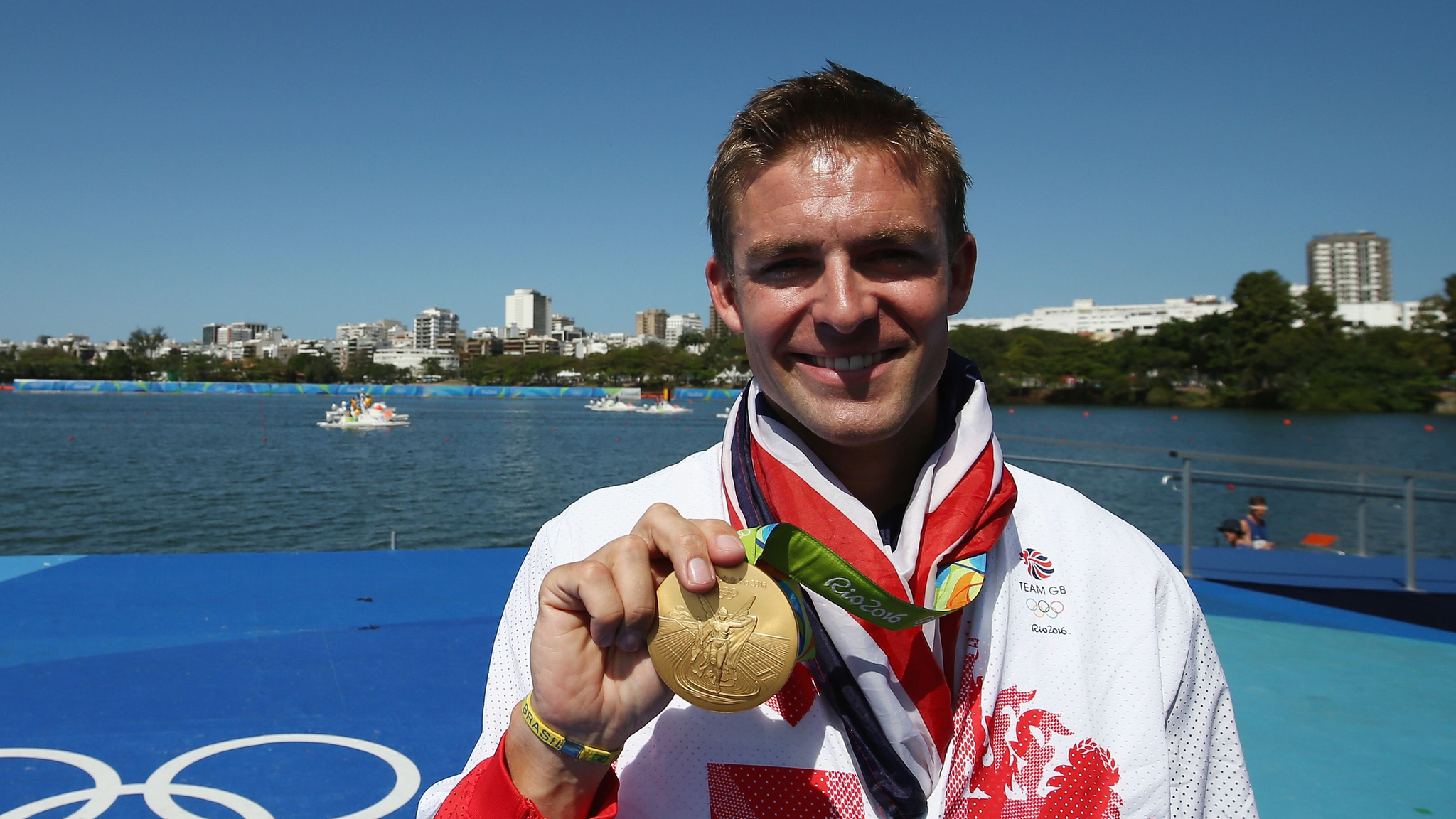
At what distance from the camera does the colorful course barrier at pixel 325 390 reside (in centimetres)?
10794

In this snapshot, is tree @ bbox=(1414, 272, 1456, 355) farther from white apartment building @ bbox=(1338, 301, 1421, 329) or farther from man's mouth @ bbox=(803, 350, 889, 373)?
man's mouth @ bbox=(803, 350, 889, 373)

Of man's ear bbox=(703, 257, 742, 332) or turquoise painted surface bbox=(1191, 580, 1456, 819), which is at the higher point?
man's ear bbox=(703, 257, 742, 332)

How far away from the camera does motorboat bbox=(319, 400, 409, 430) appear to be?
49594 mm

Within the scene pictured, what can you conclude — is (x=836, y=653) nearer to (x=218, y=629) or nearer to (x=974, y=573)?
(x=974, y=573)

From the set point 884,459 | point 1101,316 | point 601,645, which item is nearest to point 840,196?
point 884,459

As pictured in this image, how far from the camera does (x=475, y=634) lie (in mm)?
5027

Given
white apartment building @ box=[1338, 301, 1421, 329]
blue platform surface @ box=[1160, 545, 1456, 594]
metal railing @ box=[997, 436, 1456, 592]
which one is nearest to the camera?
metal railing @ box=[997, 436, 1456, 592]

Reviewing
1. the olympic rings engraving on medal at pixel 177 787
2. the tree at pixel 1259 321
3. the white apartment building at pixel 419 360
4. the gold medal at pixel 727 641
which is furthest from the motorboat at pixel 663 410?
the white apartment building at pixel 419 360

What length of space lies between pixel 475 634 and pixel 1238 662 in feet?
14.0

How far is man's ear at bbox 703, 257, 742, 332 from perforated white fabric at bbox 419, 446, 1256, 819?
14.6 inches

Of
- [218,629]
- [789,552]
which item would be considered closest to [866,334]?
[789,552]

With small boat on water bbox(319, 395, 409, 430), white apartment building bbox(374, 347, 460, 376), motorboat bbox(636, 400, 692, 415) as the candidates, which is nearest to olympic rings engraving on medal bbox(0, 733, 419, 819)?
small boat on water bbox(319, 395, 409, 430)

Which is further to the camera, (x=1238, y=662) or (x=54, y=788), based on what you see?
(x=1238, y=662)

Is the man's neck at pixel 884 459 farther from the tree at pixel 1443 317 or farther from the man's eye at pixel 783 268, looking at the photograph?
the tree at pixel 1443 317
